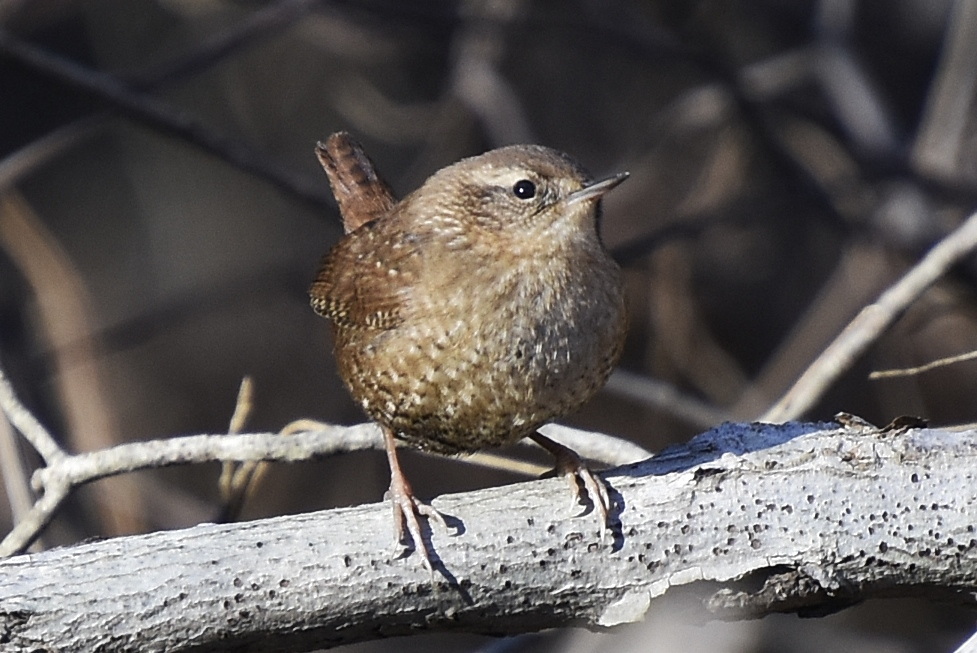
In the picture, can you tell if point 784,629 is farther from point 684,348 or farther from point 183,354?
point 183,354

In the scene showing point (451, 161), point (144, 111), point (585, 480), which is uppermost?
point (451, 161)

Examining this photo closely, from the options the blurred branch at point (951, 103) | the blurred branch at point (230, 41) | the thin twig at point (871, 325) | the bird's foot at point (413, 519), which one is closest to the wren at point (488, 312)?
the bird's foot at point (413, 519)

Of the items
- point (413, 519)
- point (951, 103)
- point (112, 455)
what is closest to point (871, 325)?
point (413, 519)

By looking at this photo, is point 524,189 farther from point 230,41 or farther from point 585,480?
point 230,41

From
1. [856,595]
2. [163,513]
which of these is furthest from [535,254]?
[163,513]

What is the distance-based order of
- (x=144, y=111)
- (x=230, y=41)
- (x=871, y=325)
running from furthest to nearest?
1. (x=230, y=41)
2. (x=144, y=111)
3. (x=871, y=325)
